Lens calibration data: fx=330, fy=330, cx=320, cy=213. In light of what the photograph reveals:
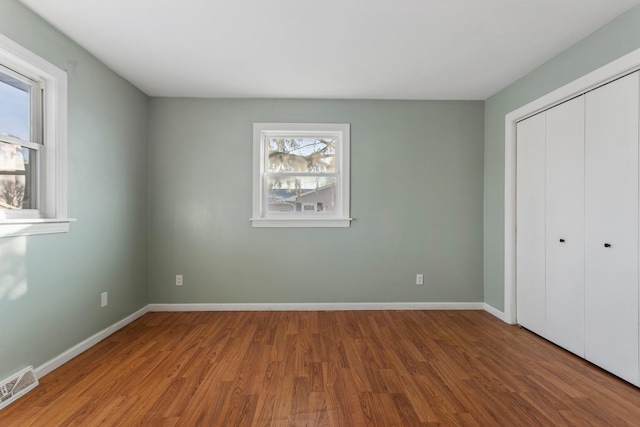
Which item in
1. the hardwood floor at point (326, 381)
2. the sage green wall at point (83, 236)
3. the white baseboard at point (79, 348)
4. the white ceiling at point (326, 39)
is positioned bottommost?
the hardwood floor at point (326, 381)

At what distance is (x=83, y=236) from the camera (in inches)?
110

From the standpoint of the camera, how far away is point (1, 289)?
2045 millimetres

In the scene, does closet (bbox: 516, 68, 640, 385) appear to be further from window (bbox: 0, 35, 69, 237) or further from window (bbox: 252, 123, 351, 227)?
window (bbox: 0, 35, 69, 237)

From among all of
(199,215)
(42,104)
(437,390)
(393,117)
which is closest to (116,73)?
(42,104)

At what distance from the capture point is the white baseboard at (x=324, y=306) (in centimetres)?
387

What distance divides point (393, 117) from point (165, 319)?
346 cm

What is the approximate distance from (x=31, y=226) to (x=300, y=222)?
240 centimetres

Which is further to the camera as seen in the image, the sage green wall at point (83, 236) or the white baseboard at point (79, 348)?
→ the white baseboard at point (79, 348)

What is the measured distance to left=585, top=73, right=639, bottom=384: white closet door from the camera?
2209 mm

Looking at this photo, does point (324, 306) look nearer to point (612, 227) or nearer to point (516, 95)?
point (612, 227)

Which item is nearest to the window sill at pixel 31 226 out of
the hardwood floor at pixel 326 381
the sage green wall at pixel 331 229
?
the hardwood floor at pixel 326 381

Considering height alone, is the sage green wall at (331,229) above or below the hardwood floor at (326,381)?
above

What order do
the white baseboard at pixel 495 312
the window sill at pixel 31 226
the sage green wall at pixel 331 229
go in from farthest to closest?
the sage green wall at pixel 331 229
the white baseboard at pixel 495 312
the window sill at pixel 31 226

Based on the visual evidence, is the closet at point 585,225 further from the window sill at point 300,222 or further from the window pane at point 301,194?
the window pane at point 301,194
